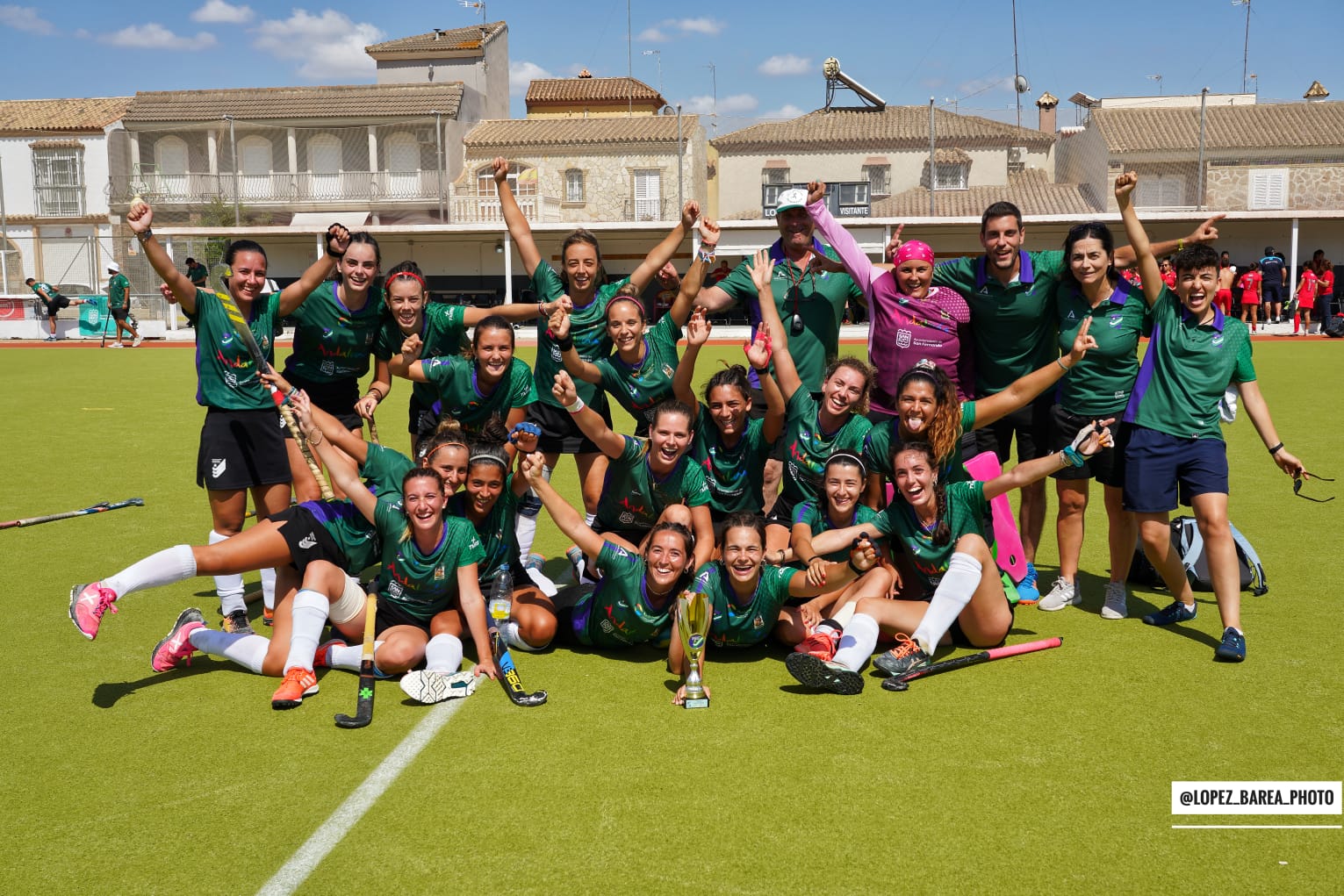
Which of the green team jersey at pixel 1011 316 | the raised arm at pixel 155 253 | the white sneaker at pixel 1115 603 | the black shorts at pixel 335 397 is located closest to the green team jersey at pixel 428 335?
the black shorts at pixel 335 397

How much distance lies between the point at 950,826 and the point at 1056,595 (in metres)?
2.82

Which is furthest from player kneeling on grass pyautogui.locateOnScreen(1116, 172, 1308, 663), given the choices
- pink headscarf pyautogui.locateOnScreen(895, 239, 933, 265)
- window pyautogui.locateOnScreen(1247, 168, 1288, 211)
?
window pyautogui.locateOnScreen(1247, 168, 1288, 211)

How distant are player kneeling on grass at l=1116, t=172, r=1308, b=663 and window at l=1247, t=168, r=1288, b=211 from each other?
40.6m

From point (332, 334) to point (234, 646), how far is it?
1.92 m

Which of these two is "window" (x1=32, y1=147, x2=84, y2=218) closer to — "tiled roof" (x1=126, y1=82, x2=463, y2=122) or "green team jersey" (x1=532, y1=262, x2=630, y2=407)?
"tiled roof" (x1=126, y1=82, x2=463, y2=122)

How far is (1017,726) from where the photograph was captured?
423cm

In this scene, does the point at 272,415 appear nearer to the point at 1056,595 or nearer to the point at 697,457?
the point at 697,457

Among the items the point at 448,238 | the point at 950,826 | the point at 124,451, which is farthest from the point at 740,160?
the point at 950,826

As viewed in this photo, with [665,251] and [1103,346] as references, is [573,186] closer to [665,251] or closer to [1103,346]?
[665,251]

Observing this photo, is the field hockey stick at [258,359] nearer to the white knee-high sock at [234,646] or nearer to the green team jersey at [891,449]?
the white knee-high sock at [234,646]

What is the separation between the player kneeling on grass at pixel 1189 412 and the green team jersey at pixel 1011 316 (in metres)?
0.55

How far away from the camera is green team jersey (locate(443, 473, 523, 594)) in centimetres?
522

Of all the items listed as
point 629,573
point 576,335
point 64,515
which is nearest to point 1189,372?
point 629,573

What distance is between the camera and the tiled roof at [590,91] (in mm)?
51875
